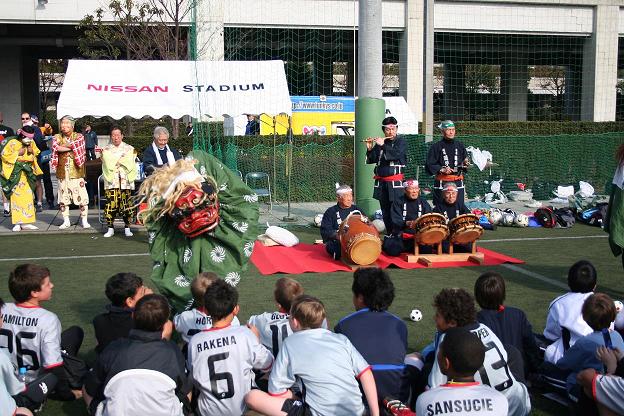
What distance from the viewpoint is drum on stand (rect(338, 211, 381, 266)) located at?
873 centimetres

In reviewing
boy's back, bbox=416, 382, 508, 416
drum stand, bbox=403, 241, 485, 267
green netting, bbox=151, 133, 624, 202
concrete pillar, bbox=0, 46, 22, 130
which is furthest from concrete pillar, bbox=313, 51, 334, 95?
boy's back, bbox=416, 382, 508, 416

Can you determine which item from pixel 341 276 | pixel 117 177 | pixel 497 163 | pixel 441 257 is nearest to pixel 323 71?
pixel 497 163

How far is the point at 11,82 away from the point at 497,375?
28.1 m

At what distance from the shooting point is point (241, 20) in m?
20.9

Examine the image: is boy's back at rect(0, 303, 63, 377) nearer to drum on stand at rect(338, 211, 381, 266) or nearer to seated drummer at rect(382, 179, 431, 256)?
drum on stand at rect(338, 211, 381, 266)

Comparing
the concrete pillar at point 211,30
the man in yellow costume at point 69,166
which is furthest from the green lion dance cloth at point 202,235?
the concrete pillar at point 211,30

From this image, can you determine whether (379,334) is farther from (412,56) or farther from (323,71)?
(323,71)

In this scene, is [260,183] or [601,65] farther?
[601,65]

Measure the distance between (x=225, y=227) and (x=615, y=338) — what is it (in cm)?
289

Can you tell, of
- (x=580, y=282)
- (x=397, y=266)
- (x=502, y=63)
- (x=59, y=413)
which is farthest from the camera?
(x=502, y=63)

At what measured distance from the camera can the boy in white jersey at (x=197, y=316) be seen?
15.9 ft

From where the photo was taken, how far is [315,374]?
12.6ft

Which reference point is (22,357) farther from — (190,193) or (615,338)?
(615,338)

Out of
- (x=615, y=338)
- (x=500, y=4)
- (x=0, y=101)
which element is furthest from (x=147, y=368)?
(x=0, y=101)
